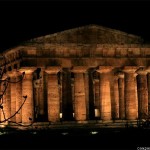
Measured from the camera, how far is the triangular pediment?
187 feet

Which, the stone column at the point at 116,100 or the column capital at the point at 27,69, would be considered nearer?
the column capital at the point at 27,69

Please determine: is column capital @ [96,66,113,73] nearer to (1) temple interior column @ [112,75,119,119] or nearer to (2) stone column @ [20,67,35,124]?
(1) temple interior column @ [112,75,119,119]

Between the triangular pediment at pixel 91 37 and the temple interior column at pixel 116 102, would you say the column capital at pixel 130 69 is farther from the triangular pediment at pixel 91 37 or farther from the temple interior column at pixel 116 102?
the temple interior column at pixel 116 102

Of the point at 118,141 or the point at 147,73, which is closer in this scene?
the point at 118,141

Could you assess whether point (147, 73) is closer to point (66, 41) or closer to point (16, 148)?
point (66, 41)

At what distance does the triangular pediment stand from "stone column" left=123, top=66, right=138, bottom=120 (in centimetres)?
354

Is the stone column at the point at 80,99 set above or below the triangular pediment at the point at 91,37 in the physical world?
below

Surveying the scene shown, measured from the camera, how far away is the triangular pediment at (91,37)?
5688 cm

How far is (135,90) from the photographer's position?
194ft

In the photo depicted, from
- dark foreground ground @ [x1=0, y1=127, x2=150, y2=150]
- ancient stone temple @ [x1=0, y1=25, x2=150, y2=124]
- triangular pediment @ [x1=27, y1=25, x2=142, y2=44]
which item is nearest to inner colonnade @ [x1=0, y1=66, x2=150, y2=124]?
ancient stone temple @ [x1=0, y1=25, x2=150, y2=124]

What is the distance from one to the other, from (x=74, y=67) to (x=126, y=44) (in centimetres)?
695

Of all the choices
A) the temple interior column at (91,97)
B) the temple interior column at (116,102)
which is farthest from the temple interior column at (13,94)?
the temple interior column at (116,102)

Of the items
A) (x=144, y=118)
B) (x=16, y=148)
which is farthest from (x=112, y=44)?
(x=16, y=148)

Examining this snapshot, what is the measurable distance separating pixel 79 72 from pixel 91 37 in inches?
174
